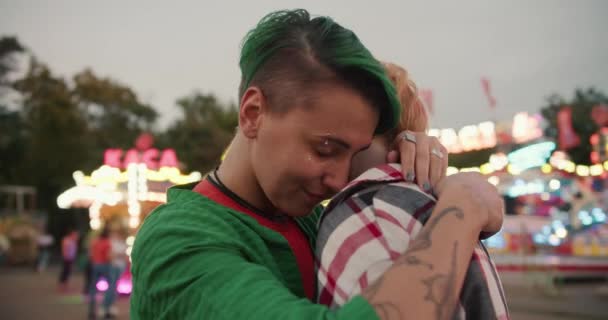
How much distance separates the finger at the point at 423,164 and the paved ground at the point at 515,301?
9720mm

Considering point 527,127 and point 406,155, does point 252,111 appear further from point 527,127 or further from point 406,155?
point 527,127

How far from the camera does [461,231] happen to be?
3.85ft

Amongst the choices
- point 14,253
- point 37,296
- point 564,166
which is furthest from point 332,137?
point 14,253

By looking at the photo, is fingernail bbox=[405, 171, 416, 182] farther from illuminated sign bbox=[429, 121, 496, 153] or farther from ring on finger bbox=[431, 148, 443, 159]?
illuminated sign bbox=[429, 121, 496, 153]

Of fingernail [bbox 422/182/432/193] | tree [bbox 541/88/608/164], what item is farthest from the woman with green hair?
tree [bbox 541/88/608/164]

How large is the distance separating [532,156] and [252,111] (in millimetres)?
26583

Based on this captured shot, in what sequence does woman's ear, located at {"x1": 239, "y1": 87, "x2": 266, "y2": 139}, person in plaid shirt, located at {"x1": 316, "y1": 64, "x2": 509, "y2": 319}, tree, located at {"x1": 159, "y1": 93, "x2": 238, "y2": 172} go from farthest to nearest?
tree, located at {"x1": 159, "y1": 93, "x2": 238, "y2": 172}
woman's ear, located at {"x1": 239, "y1": 87, "x2": 266, "y2": 139}
person in plaid shirt, located at {"x1": 316, "y1": 64, "x2": 509, "y2": 319}

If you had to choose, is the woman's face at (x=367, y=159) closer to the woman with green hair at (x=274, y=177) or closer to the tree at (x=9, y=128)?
the woman with green hair at (x=274, y=177)

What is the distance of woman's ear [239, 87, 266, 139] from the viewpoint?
148 cm

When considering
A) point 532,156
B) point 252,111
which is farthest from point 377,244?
point 532,156

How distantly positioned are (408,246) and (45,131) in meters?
33.6

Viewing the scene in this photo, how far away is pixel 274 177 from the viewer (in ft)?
4.83

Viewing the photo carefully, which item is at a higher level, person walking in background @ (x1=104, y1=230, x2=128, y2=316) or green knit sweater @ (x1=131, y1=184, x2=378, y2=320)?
green knit sweater @ (x1=131, y1=184, x2=378, y2=320)

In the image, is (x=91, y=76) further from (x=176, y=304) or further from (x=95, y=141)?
(x=176, y=304)
